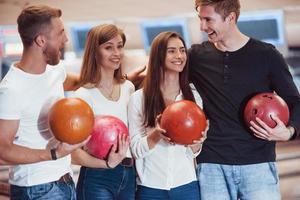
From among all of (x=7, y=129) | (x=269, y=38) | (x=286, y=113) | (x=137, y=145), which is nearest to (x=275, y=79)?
(x=286, y=113)

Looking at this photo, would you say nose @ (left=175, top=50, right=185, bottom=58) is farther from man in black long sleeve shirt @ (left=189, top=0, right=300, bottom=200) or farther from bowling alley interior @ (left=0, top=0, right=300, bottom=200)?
bowling alley interior @ (left=0, top=0, right=300, bottom=200)

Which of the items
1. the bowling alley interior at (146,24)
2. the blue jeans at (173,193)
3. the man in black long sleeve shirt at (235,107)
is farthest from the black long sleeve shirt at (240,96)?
the bowling alley interior at (146,24)

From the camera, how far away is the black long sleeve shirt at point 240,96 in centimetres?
182

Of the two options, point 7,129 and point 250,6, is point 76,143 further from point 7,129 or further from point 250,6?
point 250,6

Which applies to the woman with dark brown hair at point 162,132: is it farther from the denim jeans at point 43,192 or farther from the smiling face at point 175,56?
the denim jeans at point 43,192

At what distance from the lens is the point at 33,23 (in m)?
Answer: 1.60

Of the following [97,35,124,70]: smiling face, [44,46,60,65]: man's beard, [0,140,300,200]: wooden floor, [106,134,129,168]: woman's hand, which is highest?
[44,46,60,65]: man's beard

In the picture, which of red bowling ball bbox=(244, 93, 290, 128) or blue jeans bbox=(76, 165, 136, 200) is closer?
red bowling ball bbox=(244, 93, 290, 128)

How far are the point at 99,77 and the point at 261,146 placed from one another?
0.67 meters

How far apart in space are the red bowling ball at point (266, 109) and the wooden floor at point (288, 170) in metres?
1.76


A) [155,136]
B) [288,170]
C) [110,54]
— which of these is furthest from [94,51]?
[288,170]

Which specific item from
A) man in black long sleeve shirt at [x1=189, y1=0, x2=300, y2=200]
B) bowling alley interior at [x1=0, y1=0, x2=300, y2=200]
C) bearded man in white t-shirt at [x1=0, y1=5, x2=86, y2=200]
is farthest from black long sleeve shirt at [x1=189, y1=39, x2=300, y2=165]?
bowling alley interior at [x1=0, y1=0, x2=300, y2=200]

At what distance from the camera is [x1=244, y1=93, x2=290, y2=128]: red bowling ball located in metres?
1.75

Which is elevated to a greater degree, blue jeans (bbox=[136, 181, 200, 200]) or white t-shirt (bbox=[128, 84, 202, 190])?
white t-shirt (bbox=[128, 84, 202, 190])
